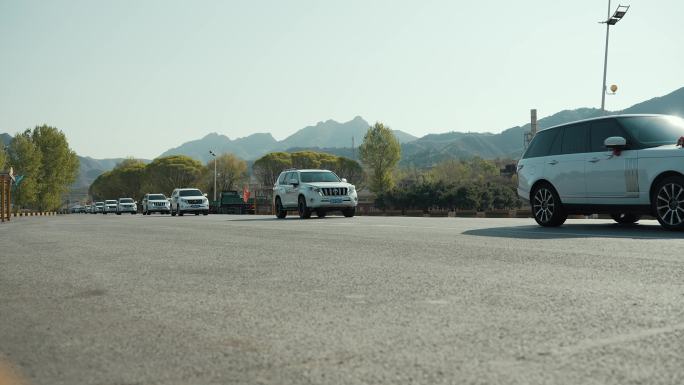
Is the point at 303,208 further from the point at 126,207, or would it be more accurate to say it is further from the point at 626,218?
the point at 126,207

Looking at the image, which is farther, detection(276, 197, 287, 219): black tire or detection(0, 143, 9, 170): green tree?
detection(0, 143, 9, 170): green tree

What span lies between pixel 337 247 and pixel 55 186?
97.3m

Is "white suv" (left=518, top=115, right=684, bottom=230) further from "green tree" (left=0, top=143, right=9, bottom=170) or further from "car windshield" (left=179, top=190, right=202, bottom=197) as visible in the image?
"green tree" (left=0, top=143, right=9, bottom=170)

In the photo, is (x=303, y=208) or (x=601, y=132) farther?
(x=303, y=208)

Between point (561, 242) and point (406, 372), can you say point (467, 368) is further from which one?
point (561, 242)

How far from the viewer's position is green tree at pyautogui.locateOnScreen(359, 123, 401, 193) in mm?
97375

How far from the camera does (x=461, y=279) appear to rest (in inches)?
214

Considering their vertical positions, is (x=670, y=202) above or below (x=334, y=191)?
below

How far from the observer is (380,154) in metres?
98.2

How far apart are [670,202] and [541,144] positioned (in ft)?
10.5

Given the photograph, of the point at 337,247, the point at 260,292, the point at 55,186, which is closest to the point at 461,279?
the point at 260,292

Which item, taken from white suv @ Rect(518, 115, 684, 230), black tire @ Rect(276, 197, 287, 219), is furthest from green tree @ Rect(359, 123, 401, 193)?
white suv @ Rect(518, 115, 684, 230)

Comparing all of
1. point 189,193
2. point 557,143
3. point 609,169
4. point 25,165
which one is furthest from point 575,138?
point 25,165

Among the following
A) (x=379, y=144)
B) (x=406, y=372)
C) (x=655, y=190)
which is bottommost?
(x=406, y=372)
